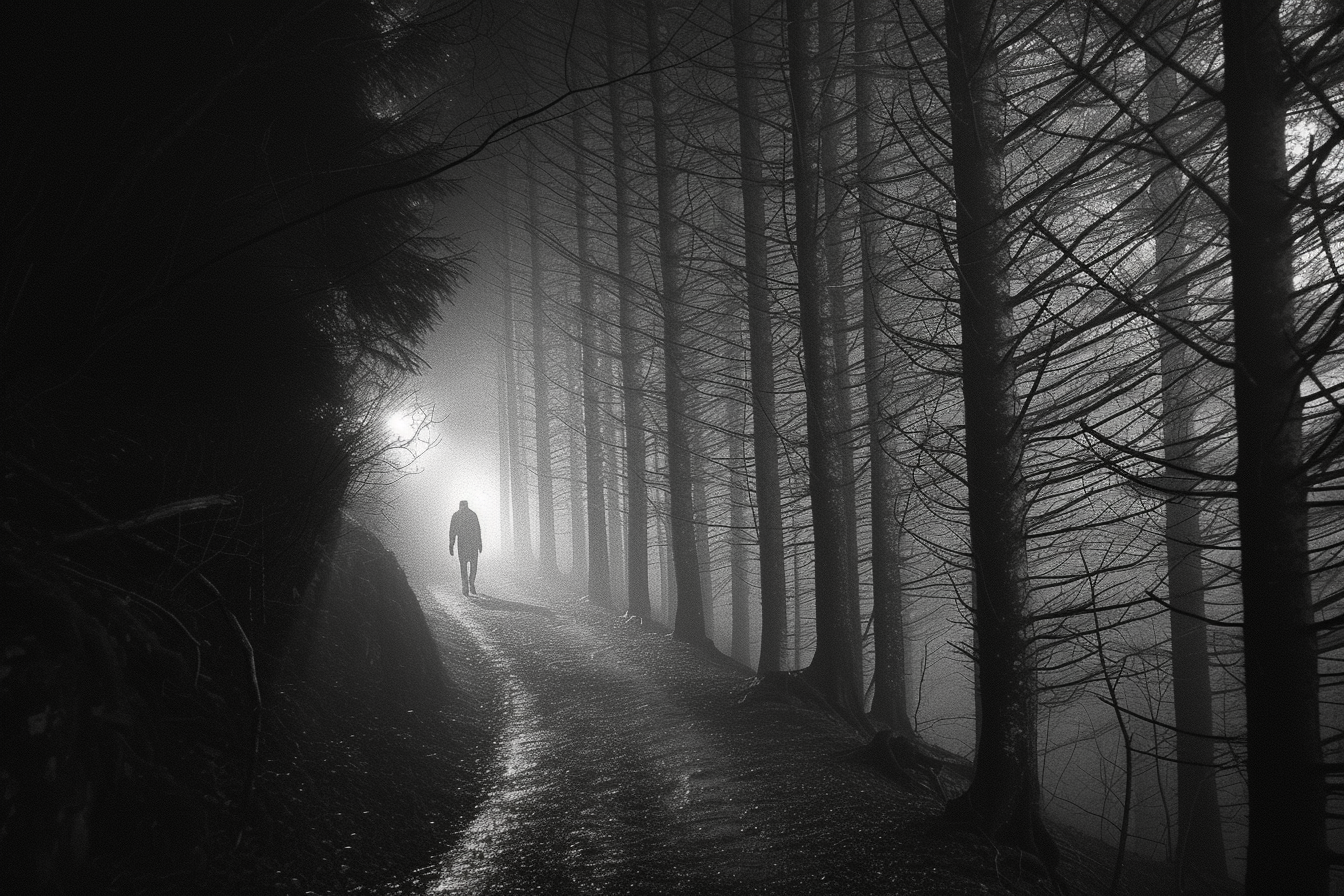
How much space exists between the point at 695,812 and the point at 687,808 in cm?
10

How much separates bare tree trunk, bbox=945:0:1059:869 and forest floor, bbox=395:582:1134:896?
Result: 0.34 meters

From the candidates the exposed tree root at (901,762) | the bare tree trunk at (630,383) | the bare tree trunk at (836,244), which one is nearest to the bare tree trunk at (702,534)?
the bare tree trunk at (630,383)

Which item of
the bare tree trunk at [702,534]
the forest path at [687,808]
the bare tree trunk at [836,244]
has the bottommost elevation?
the forest path at [687,808]

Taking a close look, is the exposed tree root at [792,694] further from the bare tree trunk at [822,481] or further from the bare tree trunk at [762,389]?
the bare tree trunk at [762,389]

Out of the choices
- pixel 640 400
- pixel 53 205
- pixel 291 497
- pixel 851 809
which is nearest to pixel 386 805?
pixel 291 497

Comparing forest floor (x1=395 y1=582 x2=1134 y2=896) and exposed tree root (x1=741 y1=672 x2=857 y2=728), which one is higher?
exposed tree root (x1=741 y1=672 x2=857 y2=728)

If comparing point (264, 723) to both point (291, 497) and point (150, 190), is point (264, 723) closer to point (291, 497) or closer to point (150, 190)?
point (291, 497)

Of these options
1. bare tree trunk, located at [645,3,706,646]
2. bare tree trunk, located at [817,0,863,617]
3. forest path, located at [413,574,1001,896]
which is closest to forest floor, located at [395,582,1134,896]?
forest path, located at [413,574,1001,896]

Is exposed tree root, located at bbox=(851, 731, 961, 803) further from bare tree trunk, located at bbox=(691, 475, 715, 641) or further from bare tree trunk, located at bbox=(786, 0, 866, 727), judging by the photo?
bare tree trunk, located at bbox=(691, 475, 715, 641)

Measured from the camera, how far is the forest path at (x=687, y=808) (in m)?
3.74

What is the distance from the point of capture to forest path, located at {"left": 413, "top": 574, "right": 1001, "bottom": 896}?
374 cm

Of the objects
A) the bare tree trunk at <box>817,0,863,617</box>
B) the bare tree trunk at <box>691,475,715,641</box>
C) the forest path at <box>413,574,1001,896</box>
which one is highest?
the bare tree trunk at <box>817,0,863,617</box>

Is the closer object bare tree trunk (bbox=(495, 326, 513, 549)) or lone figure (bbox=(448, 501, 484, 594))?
lone figure (bbox=(448, 501, 484, 594))

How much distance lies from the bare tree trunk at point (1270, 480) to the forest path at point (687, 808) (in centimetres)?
167
